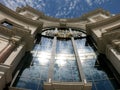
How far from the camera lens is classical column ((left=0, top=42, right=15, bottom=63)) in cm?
1302

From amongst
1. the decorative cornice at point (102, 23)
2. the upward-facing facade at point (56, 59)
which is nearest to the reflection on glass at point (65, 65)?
the upward-facing facade at point (56, 59)

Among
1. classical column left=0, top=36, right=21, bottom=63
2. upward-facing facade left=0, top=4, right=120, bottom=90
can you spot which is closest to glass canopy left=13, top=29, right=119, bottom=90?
upward-facing facade left=0, top=4, right=120, bottom=90

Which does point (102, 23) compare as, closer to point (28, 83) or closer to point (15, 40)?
point (15, 40)

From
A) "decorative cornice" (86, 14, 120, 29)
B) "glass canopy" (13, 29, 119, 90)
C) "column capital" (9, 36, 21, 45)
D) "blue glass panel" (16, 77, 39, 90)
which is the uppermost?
"decorative cornice" (86, 14, 120, 29)

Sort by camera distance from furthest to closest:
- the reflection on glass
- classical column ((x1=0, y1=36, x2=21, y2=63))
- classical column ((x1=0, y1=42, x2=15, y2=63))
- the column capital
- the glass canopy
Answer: the column capital
the reflection on glass
the glass canopy
classical column ((x1=0, y1=36, x2=21, y2=63))
classical column ((x1=0, y1=42, x2=15, y2=63))

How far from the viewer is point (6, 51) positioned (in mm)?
13984

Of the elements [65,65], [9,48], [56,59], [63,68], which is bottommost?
[63,68]

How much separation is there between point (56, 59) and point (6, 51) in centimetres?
540

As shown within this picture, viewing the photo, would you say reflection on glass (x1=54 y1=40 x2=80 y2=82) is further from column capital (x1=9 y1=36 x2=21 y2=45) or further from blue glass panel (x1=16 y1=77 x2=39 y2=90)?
column capital (x1=9 y1=36 x2=21 y2=45)

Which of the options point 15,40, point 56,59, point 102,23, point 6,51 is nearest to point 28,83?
point 6,51

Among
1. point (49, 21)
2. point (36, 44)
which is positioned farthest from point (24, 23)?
point (49, 21)

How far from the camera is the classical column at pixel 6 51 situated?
1302 centimetres

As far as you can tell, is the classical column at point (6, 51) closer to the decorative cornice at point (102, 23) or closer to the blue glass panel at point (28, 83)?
the blue glass panel at point (28, 83)

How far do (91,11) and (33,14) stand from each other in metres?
10.1
